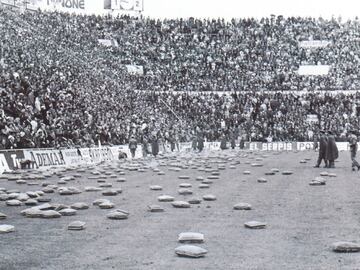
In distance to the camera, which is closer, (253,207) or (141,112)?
(253,207)

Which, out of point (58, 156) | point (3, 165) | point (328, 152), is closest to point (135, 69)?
point (58, 156)

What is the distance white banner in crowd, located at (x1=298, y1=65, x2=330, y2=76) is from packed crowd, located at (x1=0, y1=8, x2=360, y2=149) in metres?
0.65

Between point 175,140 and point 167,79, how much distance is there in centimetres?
1189

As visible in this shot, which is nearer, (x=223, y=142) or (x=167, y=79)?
(x=223, y=142)

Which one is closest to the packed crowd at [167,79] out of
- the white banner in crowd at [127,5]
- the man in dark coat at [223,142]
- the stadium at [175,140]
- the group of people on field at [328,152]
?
the stadium at [175,140]

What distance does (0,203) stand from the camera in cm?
1337

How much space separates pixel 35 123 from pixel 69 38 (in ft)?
81.3

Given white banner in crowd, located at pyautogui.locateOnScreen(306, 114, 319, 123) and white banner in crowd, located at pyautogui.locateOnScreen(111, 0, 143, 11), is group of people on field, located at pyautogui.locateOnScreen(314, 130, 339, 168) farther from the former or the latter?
white banner in crowd, located at pyautogui.locateOnScreen(111, 0, 143, 11)

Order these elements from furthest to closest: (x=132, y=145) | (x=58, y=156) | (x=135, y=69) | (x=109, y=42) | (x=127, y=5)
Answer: (x=127, y=5) → (x=109, y=42) → (x=135, y=69) → (x=132, y=145) → (x=58, y=156)

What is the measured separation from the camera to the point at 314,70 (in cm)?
5744

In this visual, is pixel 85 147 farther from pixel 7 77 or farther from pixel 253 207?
pixel 253 207

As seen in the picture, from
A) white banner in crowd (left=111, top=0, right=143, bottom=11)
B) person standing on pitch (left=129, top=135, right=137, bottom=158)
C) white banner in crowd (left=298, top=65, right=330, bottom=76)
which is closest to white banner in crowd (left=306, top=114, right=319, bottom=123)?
white banner in crowd (left=298, top=65, right=330, bottom=76)

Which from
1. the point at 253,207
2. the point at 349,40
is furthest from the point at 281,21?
the point at 253,207

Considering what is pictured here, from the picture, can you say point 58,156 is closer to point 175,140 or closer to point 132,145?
point 132,145
